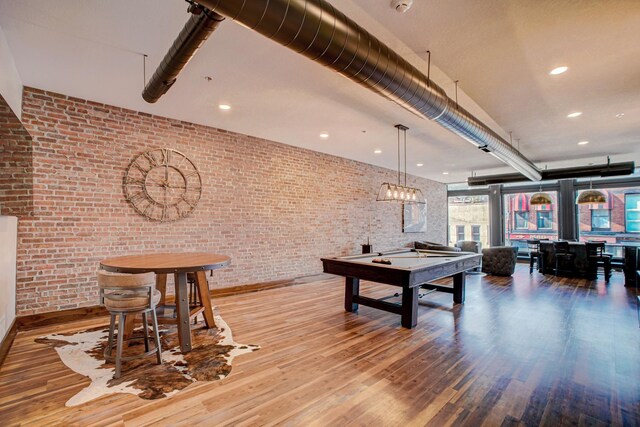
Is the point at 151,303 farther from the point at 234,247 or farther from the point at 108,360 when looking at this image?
the point at 234,247

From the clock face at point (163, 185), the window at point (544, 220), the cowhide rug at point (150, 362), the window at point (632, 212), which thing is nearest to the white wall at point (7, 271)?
the cowhide rug at point (150, 362)

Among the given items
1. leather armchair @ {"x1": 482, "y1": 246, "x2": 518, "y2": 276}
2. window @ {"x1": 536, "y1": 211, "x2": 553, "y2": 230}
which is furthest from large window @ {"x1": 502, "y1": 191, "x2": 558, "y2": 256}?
leather armchair @ {"x1": 482, "y1": 246, "x2": 518, "y2": 276}

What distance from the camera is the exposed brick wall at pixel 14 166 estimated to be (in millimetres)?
2881

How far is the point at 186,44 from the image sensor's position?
228 centimetres

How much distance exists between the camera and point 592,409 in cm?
221

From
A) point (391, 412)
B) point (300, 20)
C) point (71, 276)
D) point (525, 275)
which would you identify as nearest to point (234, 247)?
point (71, 276)

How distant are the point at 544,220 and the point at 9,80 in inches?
525

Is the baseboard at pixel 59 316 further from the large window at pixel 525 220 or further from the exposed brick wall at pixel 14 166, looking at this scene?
the large window at pixel 525 220

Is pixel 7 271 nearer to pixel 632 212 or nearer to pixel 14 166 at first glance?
pixel 14 166

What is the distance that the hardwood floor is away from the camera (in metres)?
2.12

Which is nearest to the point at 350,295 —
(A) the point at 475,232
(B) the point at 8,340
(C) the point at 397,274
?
(C) the point at 397,274

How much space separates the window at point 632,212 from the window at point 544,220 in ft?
6.09

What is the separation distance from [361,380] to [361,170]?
244 inches

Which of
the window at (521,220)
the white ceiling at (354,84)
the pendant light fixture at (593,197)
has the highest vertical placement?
the white ceiling at (354,84)
